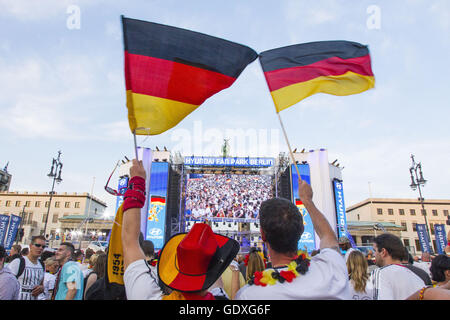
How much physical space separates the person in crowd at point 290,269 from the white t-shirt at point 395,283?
1.34 m

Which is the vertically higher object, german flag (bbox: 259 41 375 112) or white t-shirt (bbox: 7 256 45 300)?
german flag (bbox: 259 41 375 112)

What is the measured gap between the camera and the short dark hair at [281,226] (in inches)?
80.6

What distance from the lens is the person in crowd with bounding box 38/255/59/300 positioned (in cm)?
603

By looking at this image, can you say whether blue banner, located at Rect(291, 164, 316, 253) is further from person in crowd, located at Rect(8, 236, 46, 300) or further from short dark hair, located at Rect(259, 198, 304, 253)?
short dark hair, located at Rect(259, 198, 304, 253)

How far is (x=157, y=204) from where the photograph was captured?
30438 mm

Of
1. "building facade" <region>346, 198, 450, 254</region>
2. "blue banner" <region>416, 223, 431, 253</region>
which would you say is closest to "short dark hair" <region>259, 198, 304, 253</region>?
"blue banner" <region>416, 223, 431, 253</region>

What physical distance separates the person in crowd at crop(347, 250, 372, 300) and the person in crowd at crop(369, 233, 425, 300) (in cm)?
91

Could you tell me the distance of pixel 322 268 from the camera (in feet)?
6.41

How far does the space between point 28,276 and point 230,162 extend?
90.2 feet

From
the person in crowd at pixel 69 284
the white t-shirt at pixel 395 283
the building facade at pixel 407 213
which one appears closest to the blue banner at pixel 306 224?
the person in crowd at pixel 69 284

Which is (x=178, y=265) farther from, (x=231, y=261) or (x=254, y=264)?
(x=254, y=264)

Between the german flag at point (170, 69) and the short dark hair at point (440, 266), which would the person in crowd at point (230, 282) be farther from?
the short dark hair at point (440, 266)
